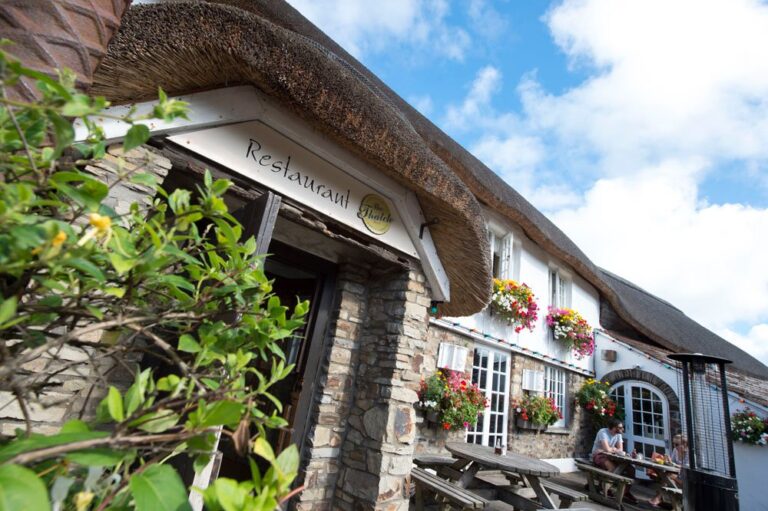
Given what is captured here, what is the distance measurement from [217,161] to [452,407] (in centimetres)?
449

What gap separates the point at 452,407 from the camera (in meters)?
5.27

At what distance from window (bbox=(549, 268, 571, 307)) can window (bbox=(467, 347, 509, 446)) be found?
259 centimetres

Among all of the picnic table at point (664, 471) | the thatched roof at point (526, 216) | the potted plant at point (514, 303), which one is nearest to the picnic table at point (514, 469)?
the potted plant at point (514, 303)

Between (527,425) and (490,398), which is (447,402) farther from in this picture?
(527,425)

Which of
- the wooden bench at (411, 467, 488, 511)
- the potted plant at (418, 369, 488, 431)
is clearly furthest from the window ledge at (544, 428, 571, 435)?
the wooden bench at (411, 467, 488, 511)

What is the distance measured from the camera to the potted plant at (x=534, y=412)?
22.7ft

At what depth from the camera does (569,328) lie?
822cm

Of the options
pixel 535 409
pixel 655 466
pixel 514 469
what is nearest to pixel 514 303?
pixel 535 409

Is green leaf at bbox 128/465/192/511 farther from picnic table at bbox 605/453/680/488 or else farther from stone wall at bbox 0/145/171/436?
picnic table at bbox 605/453/680/488

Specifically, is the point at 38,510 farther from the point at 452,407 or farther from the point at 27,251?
the point at 452,407

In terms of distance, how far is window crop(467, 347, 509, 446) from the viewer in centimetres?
641

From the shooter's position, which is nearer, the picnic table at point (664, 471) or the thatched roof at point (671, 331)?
the picnic table at point (664, 471)

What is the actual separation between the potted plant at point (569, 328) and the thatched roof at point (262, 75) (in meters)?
6.38

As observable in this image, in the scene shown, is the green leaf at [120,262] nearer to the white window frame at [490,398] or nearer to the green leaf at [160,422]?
the green leaf at [160,422]
